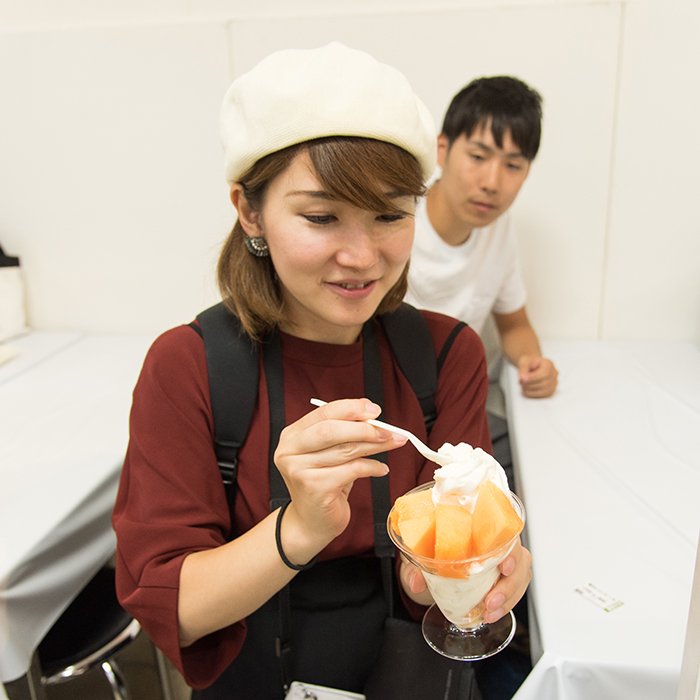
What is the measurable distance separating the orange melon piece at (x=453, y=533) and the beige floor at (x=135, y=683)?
1257 millimetres

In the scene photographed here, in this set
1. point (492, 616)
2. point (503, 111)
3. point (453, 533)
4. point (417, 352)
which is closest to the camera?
point (453, 533)

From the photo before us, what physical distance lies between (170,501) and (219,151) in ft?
5.15

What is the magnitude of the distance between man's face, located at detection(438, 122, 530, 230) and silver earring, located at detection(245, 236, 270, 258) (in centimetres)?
91

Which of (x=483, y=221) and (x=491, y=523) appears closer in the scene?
(x=491, y=523)

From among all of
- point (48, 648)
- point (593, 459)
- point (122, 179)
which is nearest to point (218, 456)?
point (48, 648)

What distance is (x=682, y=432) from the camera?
158 cm

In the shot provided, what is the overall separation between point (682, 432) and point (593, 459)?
0.28 meters

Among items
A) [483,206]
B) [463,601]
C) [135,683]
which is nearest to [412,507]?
[463,601]

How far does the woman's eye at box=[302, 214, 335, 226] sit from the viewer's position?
0.96m

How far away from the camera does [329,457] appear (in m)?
0.80

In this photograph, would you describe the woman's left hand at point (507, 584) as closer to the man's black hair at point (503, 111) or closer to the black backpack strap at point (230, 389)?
the black backpack strap at point (230, 389)

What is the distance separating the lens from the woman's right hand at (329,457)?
773 mm

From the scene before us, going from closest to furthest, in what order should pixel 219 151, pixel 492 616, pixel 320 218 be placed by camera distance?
pixel 492 616, pixel 320 218, pixel 219 151

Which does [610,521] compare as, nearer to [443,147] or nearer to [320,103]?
[320,103]
